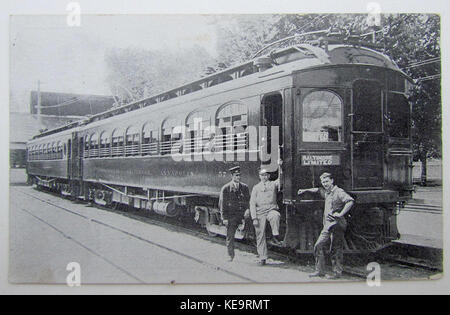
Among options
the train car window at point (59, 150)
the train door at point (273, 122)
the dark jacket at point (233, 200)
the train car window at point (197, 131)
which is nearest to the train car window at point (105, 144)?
the train car window at point (59, 150)

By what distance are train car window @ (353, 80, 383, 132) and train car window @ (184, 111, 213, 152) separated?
7.71 ft

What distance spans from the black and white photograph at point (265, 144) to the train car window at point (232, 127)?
24mm

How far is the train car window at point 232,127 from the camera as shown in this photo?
640cm

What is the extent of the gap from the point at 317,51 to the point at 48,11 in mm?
4143

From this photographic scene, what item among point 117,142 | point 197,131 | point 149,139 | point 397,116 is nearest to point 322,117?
point 397,116

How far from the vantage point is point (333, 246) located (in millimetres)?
5637

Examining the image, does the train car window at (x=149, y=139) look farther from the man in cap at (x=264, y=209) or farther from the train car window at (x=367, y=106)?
the train car window at (x=367, y=106)

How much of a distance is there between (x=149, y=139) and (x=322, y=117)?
430cm

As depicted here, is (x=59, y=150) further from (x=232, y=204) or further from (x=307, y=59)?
(x=307, y=59)

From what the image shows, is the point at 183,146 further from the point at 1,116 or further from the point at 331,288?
the point at 331,288

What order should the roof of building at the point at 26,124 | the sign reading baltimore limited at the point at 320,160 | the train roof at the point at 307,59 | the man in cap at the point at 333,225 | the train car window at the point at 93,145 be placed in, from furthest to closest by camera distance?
the train car window at the point at 93,145, the roof of building at the point at 26,124, the train roof at the point at 307,59, the sign reading baltimore limited at the point at 320,160, the man in cap at the point at 333,225

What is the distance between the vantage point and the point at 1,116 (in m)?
6.59

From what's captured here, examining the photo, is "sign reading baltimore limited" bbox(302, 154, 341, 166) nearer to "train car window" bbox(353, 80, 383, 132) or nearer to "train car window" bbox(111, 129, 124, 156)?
"train car window" bbox(353, 80, 383, 132)
